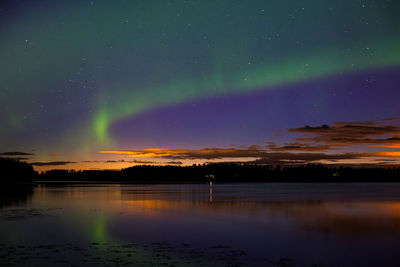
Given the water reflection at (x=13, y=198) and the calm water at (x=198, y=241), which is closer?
the calm water at (x=198, y=241)

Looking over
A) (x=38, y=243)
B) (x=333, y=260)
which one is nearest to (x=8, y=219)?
(x=38, y=243)

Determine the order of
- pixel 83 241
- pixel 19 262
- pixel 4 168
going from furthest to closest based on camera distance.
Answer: pixel 4 168
pixel 83 241
pixel 19 262

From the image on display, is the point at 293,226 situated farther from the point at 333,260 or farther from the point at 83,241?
the point at 83,241

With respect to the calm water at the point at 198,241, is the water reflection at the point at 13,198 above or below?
below

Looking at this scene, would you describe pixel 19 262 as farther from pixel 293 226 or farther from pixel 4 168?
pixel 4 168

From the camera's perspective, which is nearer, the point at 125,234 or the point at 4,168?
the point at 125,234

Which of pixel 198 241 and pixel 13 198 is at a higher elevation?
pixel 198 241

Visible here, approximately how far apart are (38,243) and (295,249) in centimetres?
1323

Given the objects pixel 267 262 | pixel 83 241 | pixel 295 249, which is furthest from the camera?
pixel 83 241

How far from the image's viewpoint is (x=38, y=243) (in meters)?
21.0

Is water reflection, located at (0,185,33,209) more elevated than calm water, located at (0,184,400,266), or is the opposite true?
calm water, located at (0,184,400,266)

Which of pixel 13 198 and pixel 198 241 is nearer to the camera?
pixel 198 241

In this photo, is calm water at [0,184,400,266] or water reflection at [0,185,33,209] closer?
calm water at [0,184,400,266]

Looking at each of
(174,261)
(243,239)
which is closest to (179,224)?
(243,239)
